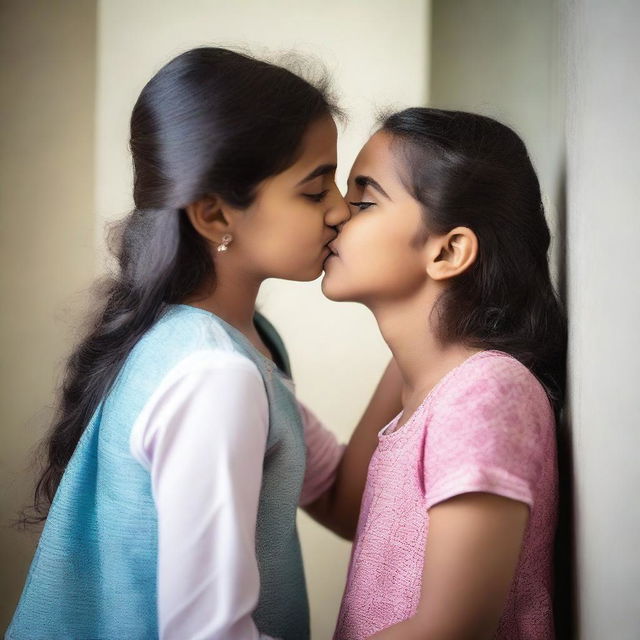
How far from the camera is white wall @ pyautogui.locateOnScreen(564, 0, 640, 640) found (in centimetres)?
68

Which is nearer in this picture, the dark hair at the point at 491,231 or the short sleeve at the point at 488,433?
the short sleeve at the point at 488,433

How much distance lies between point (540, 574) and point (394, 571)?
191 mm

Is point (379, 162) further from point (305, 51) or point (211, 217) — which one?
point (305, 51)

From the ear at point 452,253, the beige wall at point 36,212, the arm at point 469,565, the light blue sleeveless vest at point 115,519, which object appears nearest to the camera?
the arm at point 469,565

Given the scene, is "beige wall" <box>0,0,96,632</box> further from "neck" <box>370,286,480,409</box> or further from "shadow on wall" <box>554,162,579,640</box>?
"shadow on wall" <box>554,162,579,640</box>

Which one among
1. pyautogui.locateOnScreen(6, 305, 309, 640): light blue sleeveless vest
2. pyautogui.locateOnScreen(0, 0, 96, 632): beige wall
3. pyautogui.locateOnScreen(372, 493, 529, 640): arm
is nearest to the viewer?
pyautogui.locateOnScreen(372, 493, 529, 640): arm

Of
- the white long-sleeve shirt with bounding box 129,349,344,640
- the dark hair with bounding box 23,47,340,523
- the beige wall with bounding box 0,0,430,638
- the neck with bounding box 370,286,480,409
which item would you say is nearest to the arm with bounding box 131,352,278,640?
the white long-sleeve shirt with bounding box 129,349,344,640

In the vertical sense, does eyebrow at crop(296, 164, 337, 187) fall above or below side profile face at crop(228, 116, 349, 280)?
above

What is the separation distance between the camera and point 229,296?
1197 mm

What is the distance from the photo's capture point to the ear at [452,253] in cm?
112

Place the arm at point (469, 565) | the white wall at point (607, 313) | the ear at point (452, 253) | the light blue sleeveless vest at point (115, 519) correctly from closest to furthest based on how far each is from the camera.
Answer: the white wall at point (607, 313)
the arm at point (469, 565)
the light blue sleeveless vest at point (115, 519)
the ear at point (452, 253)

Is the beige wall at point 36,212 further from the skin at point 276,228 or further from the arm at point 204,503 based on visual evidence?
the arm at point 204,503

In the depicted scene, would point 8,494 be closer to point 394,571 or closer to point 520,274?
point 394,571

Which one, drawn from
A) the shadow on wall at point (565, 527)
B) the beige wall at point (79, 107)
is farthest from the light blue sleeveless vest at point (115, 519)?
the beige wall at point (79, 107)
